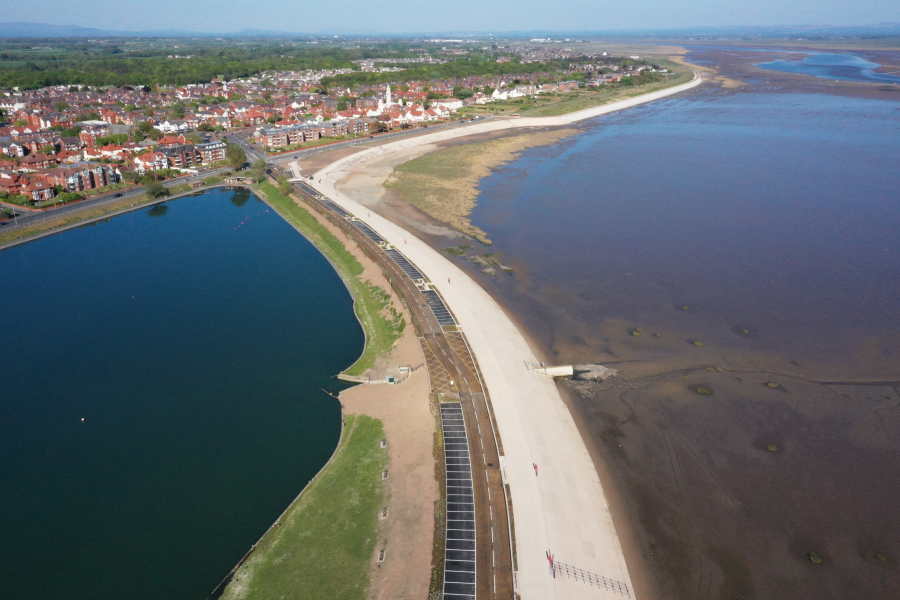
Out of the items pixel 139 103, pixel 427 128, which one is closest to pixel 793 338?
pixel 427 128

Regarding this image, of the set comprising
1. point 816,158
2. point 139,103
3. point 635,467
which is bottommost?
point 635,467

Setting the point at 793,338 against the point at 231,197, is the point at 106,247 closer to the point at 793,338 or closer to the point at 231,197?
the point at 231,197

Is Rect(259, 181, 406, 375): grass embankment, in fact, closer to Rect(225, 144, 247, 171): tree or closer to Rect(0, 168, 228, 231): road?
Rect(0, 168, 228, 231): road

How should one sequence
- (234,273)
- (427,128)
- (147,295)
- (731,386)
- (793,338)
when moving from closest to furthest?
(731,386) → (793,338) → (147,295) → (234,273) → (427,128)

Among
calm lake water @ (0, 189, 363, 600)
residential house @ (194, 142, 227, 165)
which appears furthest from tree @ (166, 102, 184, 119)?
calm lake water @ (0, 189, 363, 600)

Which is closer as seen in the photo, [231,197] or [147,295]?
[147,295]

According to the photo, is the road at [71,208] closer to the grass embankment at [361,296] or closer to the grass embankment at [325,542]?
the grass embankment at [361,296]

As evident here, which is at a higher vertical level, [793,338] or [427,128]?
[427,128]

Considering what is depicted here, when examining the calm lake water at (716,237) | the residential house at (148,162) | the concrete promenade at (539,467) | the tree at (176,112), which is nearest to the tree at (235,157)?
the residential house at (148,162)

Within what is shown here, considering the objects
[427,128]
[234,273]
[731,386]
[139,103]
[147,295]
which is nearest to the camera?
[731,386]
